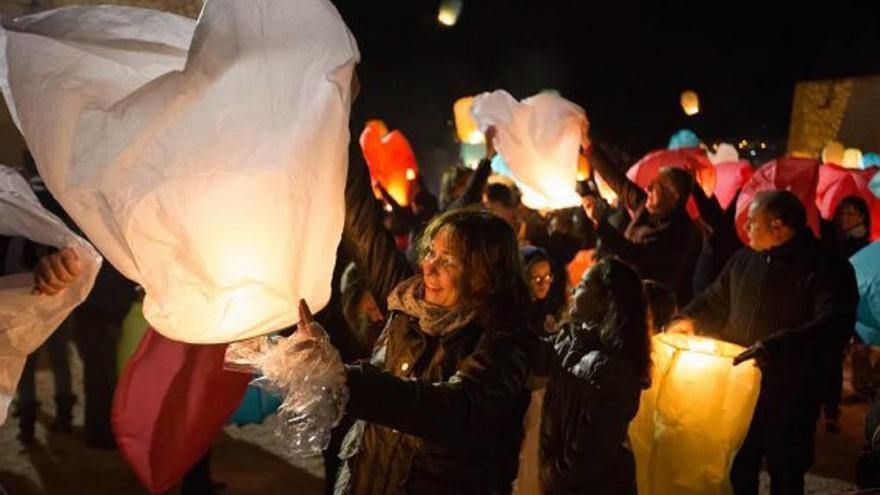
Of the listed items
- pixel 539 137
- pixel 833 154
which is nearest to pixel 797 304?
pixel 539 137

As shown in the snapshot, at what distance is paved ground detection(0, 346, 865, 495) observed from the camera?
4.77 metres

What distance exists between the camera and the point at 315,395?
1.45 meters

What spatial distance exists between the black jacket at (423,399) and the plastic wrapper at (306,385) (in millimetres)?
51

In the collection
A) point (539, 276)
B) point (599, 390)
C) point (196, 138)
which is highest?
point (196, 138)

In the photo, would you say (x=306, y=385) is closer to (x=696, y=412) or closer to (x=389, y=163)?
(x=696, y=412)

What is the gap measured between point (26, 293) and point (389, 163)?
5862 mm

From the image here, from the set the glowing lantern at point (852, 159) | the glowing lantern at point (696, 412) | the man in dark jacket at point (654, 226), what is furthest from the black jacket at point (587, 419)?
the glowing lantern at point (852, 159)

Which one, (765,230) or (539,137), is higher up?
(539,137)

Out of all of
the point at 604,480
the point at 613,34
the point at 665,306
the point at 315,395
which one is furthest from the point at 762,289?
the point at 613,34

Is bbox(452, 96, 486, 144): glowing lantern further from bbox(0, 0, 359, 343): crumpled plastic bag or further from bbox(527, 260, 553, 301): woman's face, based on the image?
bbox(0, 0, 359, 343): crumpled plastic bag

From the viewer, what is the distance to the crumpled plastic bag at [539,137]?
4805mm

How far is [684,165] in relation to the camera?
6.66m

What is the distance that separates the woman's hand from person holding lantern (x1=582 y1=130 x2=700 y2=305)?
11.1ft

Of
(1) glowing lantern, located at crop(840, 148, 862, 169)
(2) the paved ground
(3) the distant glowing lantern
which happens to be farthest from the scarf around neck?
(1) glowing lantern, located at crop(840, 148, 862, 169)
